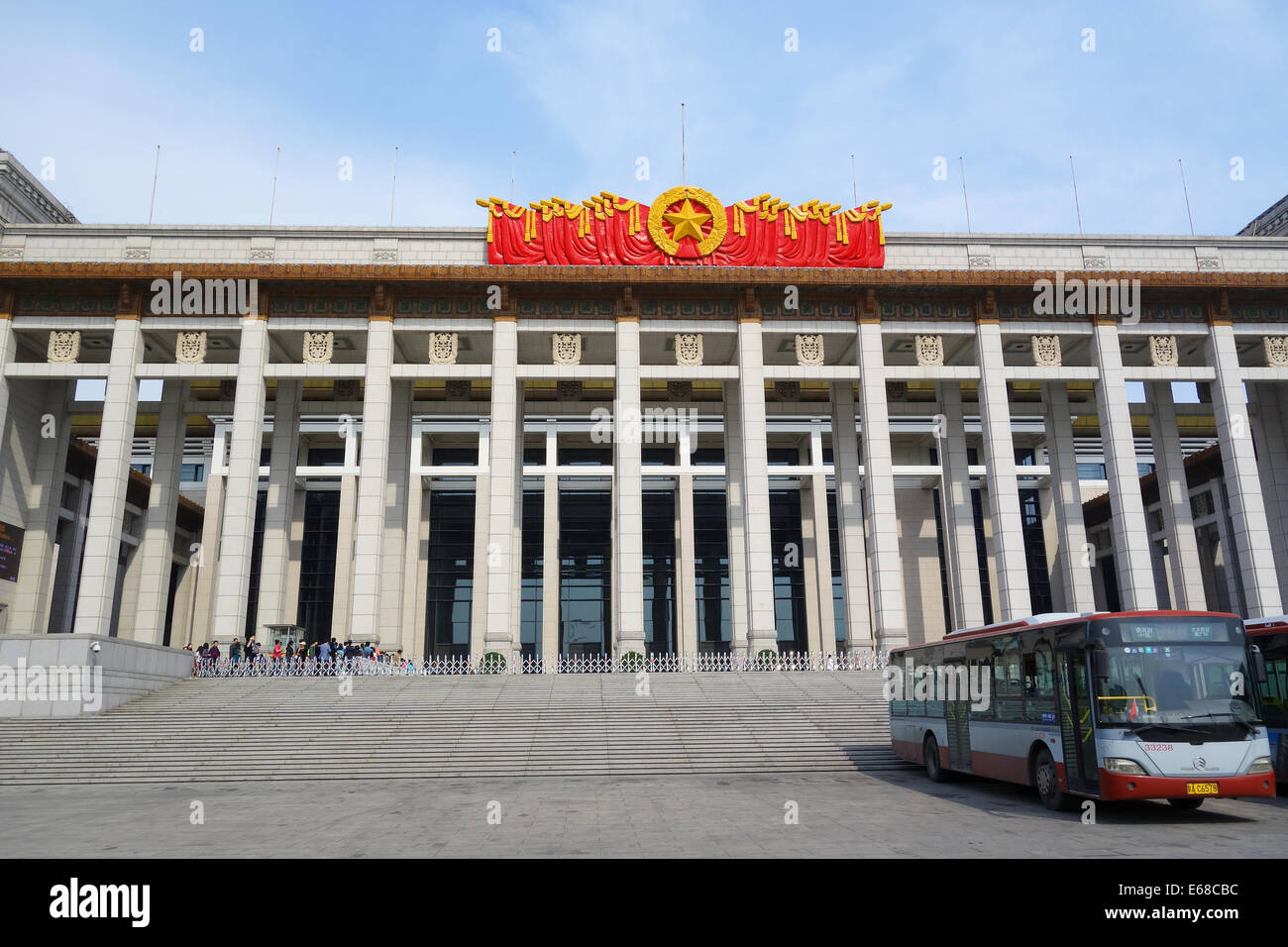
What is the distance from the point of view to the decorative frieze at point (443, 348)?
32.9 metres

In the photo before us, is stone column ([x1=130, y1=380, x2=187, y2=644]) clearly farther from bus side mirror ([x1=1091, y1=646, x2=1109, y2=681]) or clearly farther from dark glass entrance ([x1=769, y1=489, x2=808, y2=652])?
bus side mirror ([x1=1091, y1=646, x2=1109, y2=681])

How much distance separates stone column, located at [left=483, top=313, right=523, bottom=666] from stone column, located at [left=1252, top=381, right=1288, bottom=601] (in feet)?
97.7

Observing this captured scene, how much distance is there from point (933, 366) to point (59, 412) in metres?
34.7

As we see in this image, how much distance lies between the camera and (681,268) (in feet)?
106

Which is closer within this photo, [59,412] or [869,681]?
[869,681]

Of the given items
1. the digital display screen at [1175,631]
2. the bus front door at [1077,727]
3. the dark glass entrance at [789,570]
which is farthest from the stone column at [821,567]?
the digital display screen at [1175,631]

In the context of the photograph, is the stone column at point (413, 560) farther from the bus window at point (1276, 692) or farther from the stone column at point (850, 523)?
the bus window at point (1276, 692)

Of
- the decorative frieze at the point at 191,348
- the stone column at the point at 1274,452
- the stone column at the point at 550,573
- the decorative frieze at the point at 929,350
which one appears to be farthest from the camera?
the stone column at the point at 550,573

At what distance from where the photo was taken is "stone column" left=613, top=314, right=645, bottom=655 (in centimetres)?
3066

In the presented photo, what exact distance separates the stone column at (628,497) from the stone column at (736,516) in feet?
13.7

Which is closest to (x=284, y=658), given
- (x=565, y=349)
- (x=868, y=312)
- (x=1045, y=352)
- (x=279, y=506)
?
(x=279, y=506)

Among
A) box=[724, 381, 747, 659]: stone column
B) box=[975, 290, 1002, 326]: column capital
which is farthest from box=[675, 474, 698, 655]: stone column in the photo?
box=[975, 290, 1002, 326]: column capital
